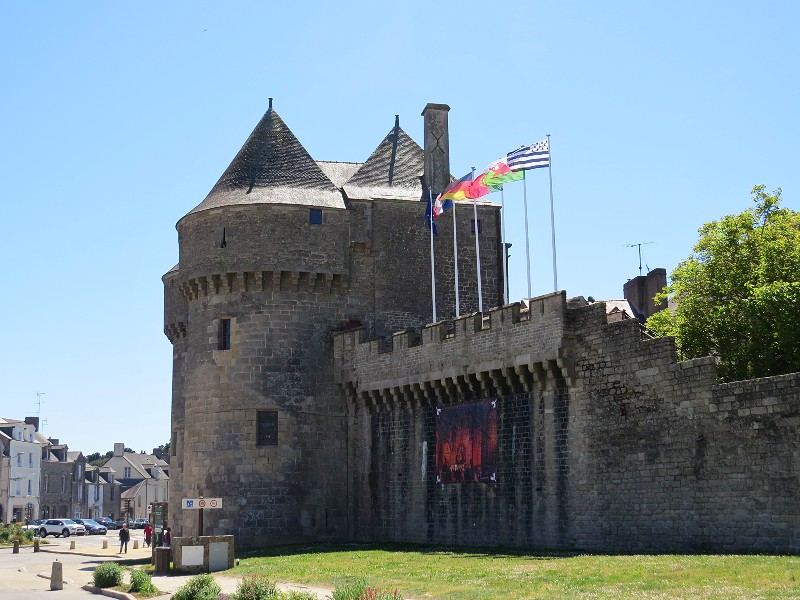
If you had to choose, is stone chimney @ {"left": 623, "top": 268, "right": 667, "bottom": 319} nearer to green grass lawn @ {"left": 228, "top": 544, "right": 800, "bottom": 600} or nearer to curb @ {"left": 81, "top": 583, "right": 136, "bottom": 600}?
green grass lawn @ {"left": 228, "top": 544, "right": 800, "bottom": 600}

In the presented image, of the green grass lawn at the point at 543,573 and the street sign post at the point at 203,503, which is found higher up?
the street sign post at the point at 203,503

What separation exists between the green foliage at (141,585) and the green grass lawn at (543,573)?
2705 millimetres

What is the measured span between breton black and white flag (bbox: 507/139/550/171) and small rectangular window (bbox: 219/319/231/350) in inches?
440

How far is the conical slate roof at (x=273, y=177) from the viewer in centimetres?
3772

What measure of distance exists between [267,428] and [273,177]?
9007mm

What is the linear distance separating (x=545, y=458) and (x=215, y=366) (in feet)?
42.6

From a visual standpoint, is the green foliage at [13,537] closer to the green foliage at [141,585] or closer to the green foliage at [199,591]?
the green foliage at [141,585]

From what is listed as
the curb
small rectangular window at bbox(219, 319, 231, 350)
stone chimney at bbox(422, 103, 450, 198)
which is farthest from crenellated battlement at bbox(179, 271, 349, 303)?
the curb

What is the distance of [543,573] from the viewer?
2105 cm

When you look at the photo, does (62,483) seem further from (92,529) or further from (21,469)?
(92,529)

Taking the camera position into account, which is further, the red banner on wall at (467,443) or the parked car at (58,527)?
the parked car at (58,527)

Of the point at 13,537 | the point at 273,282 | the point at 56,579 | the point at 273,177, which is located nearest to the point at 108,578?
the point at 56,579

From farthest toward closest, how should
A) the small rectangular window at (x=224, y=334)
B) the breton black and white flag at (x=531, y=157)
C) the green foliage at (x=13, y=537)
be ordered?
the green foliage at (x=13, y=537) → the small rectangular window at (x=224, y=334) → the breton black and white flag at (x=531, y=157)

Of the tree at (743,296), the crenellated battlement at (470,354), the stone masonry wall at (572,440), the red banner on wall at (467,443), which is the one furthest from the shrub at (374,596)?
the tree at (743,296)
